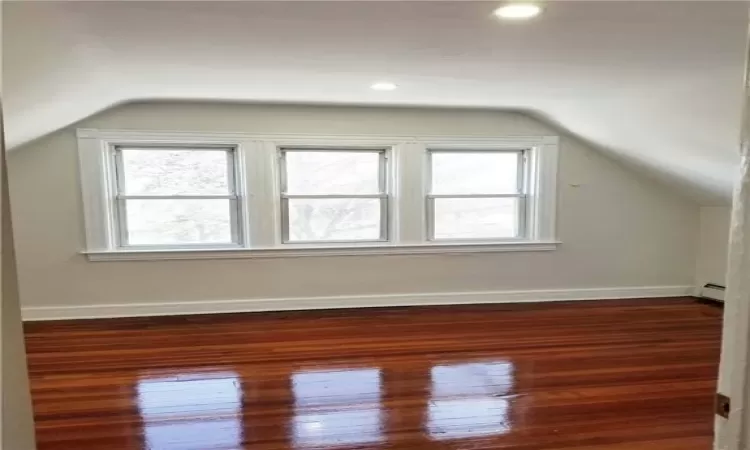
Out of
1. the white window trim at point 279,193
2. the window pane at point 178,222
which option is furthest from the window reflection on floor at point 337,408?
the window pane at point 178,222

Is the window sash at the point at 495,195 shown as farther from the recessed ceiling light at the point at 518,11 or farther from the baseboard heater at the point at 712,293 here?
the recessed ceiling light at the point at 518,11

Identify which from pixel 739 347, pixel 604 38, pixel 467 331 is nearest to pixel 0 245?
pixel 739 347

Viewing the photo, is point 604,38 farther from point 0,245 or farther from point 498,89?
point 0,245

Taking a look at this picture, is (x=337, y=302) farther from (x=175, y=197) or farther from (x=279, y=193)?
(x=175, y=197)

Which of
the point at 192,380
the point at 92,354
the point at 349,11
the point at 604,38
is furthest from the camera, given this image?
the point at 92,354

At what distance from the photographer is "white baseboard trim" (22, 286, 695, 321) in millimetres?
4098

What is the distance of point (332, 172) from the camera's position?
14.5ft

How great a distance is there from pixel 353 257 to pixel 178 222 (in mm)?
1530

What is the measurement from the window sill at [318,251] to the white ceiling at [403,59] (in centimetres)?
111

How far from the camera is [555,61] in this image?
2490 mm

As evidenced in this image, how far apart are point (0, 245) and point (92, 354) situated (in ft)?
10.3

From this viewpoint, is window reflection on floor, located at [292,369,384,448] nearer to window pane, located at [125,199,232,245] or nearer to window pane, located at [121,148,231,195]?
window pane, located at [125,199,232,245]

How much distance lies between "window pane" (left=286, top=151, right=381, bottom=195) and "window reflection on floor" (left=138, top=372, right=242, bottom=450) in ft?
6.29

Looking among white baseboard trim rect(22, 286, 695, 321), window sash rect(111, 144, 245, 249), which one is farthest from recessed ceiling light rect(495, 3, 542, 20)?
white baseboard trim rect(22, 286, 695, 321)
